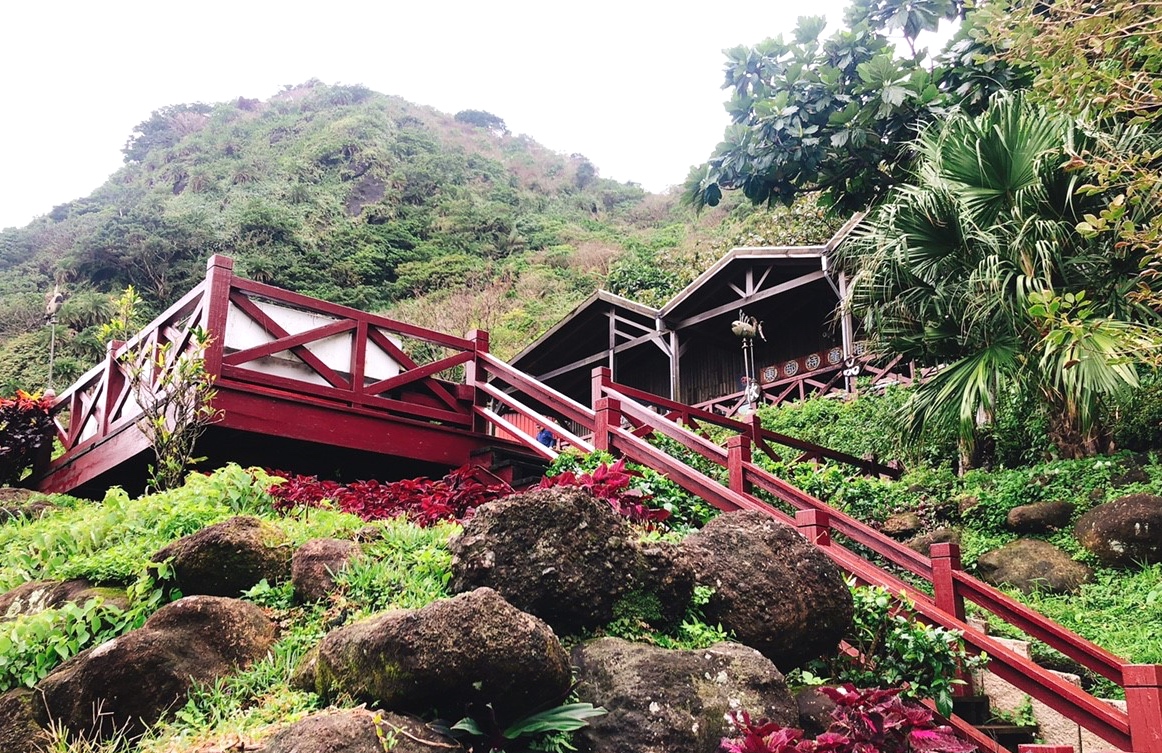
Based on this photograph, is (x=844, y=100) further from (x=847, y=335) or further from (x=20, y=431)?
(x=20, y=431)

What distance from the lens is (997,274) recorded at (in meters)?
8.16

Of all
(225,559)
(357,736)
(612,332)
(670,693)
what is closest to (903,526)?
(670,693)

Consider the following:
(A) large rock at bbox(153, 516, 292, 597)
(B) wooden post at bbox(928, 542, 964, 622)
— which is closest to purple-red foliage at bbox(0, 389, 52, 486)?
(A) large rock at bbox(153, 516, 292, 597)

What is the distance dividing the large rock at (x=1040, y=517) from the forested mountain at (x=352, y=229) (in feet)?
41.8

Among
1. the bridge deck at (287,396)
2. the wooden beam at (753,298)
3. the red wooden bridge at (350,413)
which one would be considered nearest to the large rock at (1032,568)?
the red wooden bridge at (350,413)

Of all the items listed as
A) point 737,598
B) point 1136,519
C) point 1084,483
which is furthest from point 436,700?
point 1084,483

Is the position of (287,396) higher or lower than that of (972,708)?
higher

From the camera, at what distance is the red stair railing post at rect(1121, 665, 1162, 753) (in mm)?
3734

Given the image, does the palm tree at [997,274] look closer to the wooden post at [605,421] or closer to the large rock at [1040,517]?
the large rock at [1040,517]

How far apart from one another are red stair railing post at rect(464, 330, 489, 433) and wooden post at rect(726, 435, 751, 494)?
11.6ft

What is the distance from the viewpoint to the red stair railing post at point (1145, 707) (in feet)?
12.3

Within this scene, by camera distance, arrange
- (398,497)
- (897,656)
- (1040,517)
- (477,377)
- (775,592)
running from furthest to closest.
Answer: (477,377)
(1040,517)
(398,497)
(897,656)
(775,592)

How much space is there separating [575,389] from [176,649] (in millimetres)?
17568

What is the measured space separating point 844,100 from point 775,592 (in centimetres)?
853
